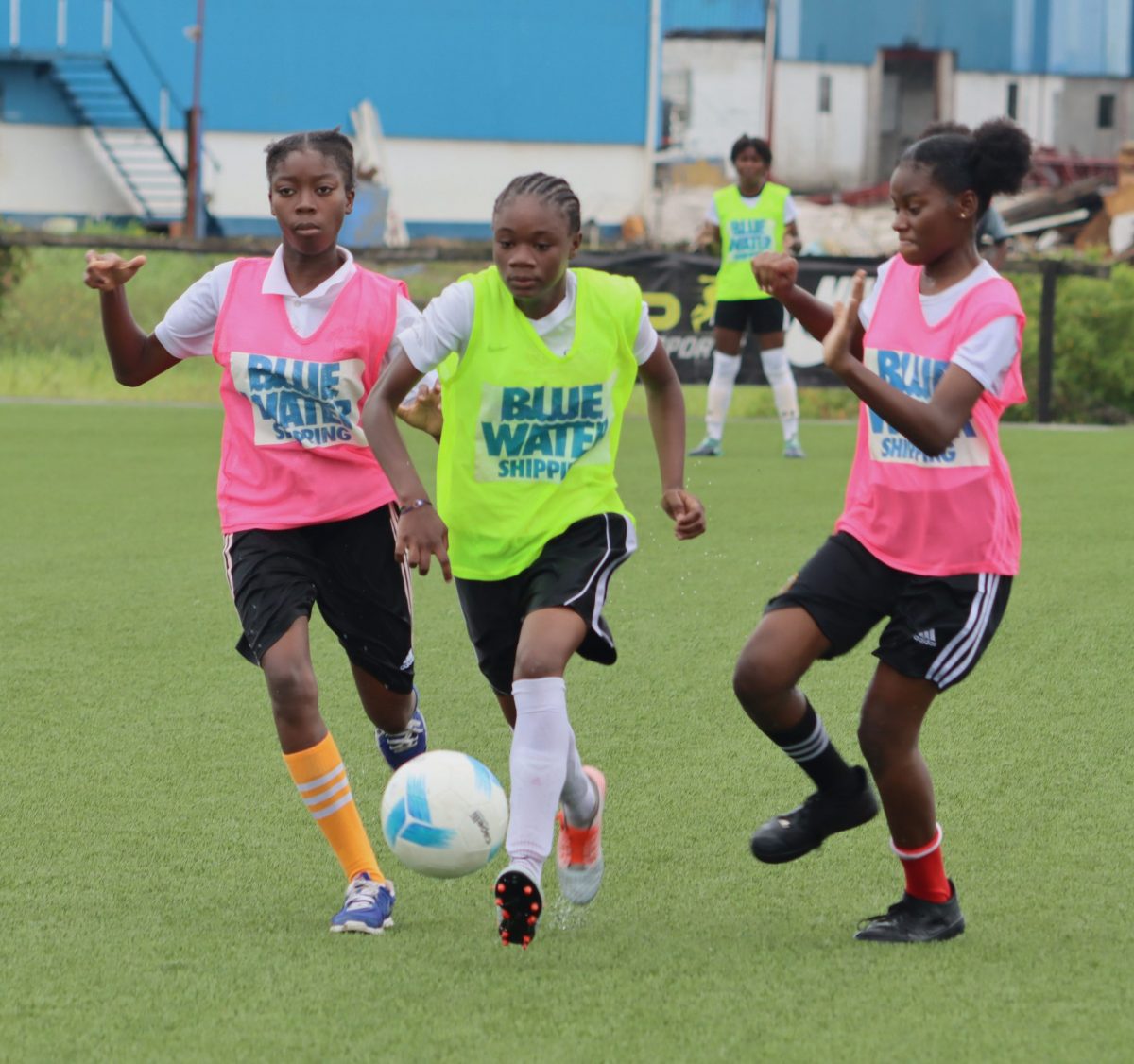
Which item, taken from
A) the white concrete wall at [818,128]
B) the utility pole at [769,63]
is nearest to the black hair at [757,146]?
the utility pole at [769,63]

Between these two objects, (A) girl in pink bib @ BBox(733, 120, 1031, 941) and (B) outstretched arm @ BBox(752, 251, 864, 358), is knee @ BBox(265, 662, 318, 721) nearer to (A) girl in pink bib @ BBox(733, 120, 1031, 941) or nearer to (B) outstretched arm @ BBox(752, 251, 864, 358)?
(A) girl in pink bib @ BBox(733, 120, 1031, 941)

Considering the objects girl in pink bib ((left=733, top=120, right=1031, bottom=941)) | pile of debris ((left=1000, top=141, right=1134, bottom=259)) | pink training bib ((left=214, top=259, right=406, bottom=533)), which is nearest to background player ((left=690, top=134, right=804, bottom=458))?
pink training bib ((left=214, top=259, right=406, bottom=533))

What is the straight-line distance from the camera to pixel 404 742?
202 inches

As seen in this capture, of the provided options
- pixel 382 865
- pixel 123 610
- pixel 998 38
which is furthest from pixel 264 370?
pixel 998 38

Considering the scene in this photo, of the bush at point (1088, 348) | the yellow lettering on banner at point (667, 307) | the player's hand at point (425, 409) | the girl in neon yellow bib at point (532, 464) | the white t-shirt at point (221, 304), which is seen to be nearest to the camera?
the girl in neon yellow bib at point (532, 464)

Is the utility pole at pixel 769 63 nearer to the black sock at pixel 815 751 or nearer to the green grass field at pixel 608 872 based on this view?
the green grass field at pixel 608 872

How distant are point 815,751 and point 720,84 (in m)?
38.6

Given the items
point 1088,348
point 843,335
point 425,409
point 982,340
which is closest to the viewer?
point 843,335

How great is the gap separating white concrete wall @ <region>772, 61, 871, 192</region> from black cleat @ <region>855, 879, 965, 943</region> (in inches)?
1555

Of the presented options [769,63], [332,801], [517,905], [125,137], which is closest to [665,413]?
[332,801]

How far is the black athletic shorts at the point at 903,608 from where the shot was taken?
13.1 ft

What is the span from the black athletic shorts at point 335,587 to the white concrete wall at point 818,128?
38.8 meters

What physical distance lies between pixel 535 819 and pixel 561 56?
35.7 m

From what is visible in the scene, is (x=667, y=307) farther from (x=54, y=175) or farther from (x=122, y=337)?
(x=54, y=175)
